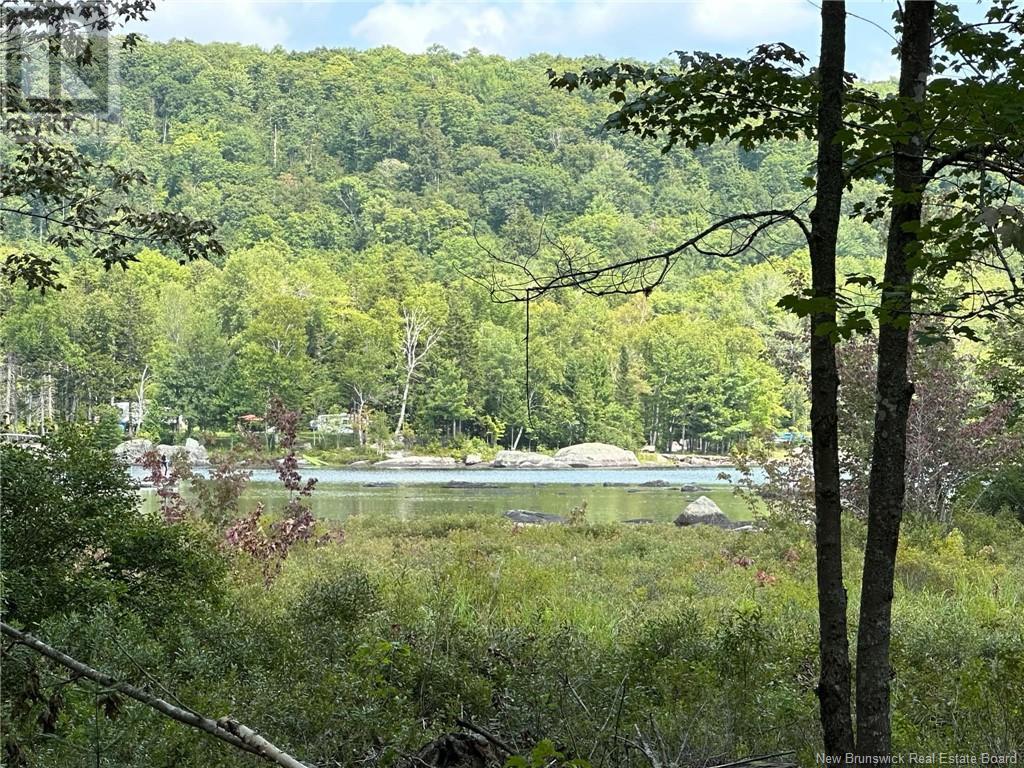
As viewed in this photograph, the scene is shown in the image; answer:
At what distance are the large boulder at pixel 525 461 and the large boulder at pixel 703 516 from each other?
28219mm

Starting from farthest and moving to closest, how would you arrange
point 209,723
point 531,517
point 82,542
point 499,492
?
1. point 499,492
2. point 531,517
3. point 82,542
4. point 209,723

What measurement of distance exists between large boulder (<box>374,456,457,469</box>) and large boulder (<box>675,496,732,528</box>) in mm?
29233

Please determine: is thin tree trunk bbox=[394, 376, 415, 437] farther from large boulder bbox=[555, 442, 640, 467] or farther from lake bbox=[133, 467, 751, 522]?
large boulder bbox=[555, 442, 640, 467]

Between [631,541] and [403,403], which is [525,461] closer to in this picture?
[403,403]

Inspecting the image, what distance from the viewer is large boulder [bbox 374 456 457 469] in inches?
1994

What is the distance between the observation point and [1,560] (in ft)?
16.9

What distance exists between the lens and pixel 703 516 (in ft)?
71.8

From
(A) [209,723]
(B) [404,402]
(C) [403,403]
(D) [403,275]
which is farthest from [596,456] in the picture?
(A) [209,723]

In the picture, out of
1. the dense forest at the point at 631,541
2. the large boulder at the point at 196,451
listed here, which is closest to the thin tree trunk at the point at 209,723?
the dense forest at the point at 631,541

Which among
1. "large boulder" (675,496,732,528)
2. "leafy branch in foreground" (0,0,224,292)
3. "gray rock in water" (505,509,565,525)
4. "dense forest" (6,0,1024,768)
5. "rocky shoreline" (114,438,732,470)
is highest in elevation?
"leafy branch in foreground" (0,0,224,292)

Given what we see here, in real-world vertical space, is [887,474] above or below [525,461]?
above

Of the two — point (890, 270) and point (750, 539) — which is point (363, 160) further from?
point (890, 270)

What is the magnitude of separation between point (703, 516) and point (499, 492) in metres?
13.7

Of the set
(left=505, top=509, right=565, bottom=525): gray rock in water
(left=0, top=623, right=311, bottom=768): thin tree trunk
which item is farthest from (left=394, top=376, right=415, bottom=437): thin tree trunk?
(left=0, top=623, right=311, bottom=768): thin tree trunk
